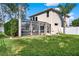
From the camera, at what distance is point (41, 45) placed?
192 inches

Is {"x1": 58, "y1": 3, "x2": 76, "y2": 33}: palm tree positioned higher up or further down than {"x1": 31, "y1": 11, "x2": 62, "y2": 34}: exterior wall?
higher up

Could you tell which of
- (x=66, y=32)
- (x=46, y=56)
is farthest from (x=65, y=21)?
(x=46, y=56)

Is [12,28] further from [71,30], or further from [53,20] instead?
[71,30]

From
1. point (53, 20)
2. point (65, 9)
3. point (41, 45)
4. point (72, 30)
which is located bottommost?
point (41, 45)

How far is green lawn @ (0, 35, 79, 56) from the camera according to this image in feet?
15.9

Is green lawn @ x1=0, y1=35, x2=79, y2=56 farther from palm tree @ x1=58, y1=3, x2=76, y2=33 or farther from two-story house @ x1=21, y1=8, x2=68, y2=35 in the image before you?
palm tree @ x1=58, y1=3, x2=76, y2=33

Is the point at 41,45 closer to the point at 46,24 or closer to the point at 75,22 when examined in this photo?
the point at 46,24

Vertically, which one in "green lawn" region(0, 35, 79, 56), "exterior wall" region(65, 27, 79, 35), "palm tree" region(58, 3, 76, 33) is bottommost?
"green lawn" region(0, 35, 79, 56)

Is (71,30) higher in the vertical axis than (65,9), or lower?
lower

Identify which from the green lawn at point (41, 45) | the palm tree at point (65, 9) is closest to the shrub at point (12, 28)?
the green lawn at point (41, 45)

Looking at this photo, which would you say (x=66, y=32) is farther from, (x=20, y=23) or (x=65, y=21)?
(x=20, y=23)

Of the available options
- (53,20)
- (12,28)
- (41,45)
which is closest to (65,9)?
(53,20)

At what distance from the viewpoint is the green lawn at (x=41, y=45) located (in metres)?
4.84

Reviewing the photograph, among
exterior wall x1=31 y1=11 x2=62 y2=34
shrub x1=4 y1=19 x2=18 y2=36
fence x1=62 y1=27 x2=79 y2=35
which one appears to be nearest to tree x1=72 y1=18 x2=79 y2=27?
fence x1=62 y1=27 x2=79 y2=35
